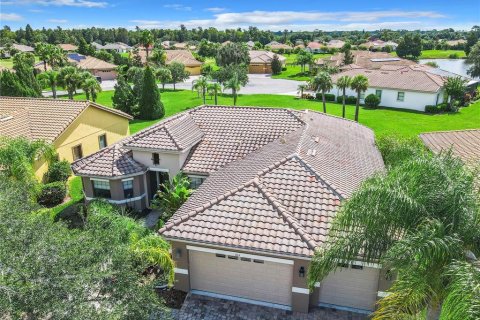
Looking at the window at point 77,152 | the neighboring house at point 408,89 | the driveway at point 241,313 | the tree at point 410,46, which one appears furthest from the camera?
the tree at point 410,46

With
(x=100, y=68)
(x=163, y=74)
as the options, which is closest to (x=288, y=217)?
(x=163, y=74)

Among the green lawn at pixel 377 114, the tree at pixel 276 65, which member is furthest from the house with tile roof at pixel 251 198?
the tree at pixel 276 65

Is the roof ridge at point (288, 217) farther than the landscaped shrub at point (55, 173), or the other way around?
the landscaped shrub at point (55, 173)

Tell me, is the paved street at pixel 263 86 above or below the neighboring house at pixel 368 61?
below

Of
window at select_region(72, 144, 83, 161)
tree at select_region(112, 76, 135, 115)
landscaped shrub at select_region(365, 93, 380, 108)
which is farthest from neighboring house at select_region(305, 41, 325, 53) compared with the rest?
window at select_region(72, 144, 83, 161)

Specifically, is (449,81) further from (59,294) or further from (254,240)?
(59,294)

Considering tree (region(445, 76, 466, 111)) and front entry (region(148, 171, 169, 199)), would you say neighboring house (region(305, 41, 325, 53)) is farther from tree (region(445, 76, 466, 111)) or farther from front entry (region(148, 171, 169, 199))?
front entry (region(148, 171, 169, 199))

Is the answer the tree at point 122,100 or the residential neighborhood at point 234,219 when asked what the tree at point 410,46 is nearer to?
the tree at point 122,100
